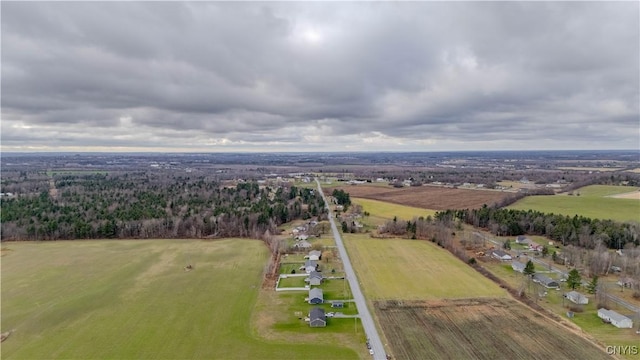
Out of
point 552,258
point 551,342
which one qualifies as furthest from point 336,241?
point 551,342

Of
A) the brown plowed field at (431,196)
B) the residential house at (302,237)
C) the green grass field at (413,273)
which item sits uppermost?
the brown plowed field at (431,196)

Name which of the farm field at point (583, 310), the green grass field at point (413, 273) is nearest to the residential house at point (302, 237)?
the green grass field at point (413, 273)

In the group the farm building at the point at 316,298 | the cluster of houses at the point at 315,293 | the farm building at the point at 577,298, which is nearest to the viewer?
the cluster of houses at the point at 315,293

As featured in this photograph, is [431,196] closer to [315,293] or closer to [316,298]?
[315,293]

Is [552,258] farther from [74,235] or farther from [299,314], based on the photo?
[74,235]

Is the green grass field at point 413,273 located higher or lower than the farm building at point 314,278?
lower

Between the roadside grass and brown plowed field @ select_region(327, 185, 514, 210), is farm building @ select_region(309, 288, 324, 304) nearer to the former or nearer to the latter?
the roadside grass

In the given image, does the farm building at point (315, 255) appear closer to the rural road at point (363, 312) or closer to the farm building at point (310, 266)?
the farm building at point (310, 266)

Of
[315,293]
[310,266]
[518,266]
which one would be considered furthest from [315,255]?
[518,266]
